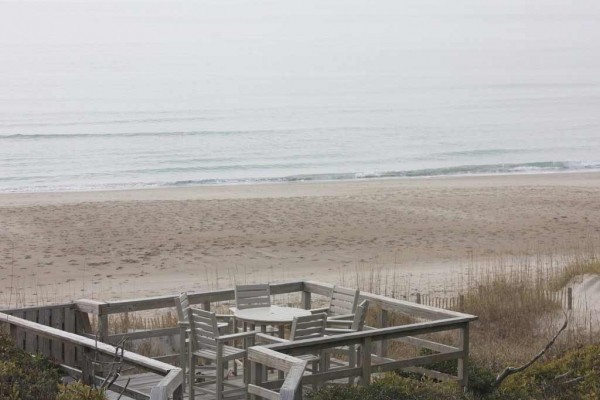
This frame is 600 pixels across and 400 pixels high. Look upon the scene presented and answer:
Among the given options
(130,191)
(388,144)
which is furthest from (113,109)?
(130,191)

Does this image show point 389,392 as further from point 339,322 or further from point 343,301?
point 343,301

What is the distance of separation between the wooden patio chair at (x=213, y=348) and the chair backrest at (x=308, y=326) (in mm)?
406

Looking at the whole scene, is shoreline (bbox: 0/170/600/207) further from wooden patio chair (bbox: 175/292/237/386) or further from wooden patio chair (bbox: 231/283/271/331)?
wooden patio chair (bbox: 175/292/237/386)

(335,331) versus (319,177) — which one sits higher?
(319,177)

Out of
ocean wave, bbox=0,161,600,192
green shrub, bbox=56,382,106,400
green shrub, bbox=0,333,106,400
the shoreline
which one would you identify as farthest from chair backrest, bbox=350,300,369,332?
ocean wave, bbox=0,161,600,192

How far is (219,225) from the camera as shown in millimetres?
25219

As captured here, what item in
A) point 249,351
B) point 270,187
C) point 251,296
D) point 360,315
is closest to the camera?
point 249,351

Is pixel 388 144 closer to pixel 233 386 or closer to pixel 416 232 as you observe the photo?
pixel 416 232

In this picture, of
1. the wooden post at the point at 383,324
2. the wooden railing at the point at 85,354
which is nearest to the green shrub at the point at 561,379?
the wooden post at the point at 383,324

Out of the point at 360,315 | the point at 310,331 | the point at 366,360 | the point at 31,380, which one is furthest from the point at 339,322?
the point at 31,380

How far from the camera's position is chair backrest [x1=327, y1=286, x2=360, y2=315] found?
1007 cm

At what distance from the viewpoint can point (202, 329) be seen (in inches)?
357

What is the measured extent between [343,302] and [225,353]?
69.5 inches

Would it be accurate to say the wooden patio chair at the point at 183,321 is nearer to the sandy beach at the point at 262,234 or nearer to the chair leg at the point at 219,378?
the chair leg at the point at 219,378
